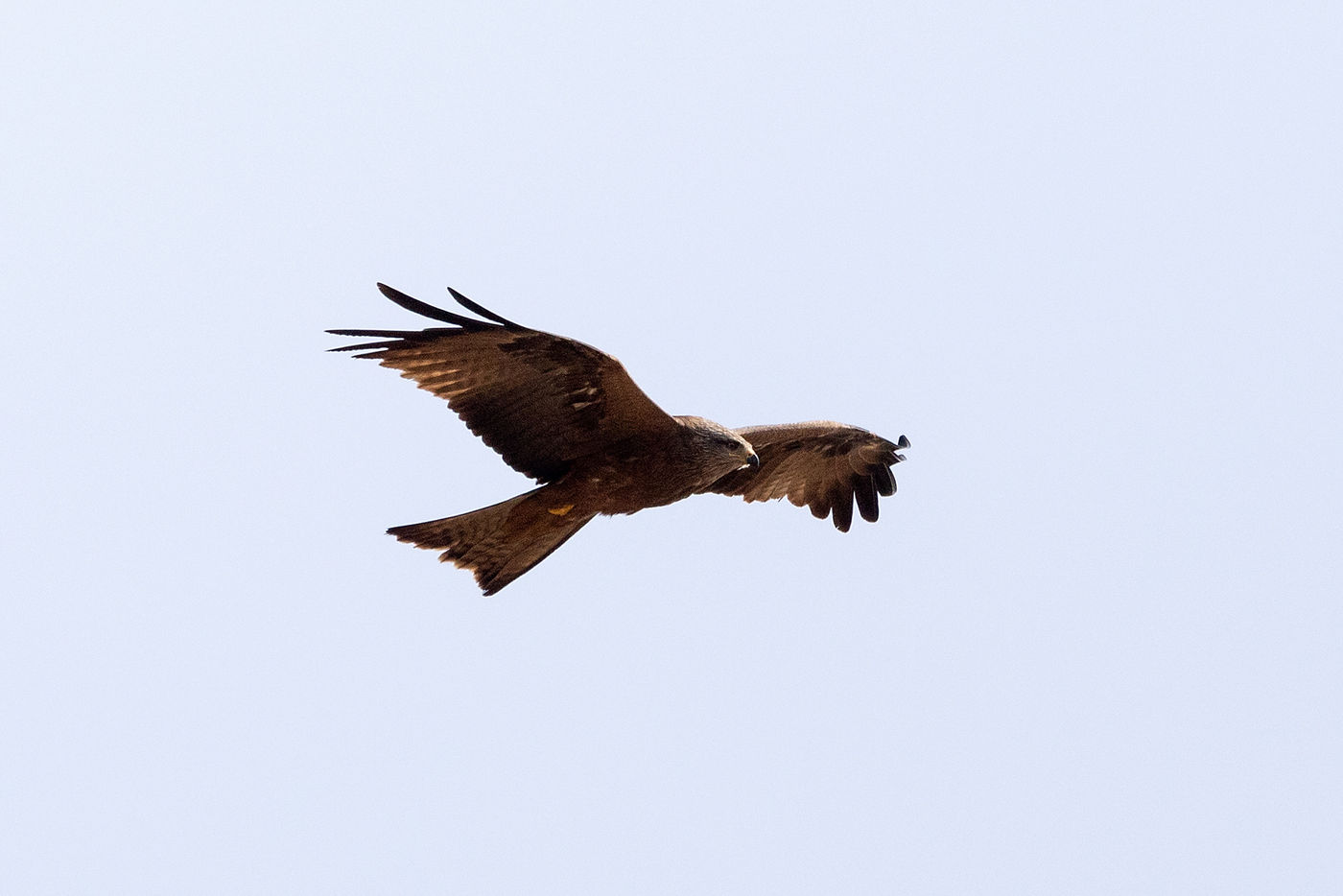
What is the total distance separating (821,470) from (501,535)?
2.77 meters

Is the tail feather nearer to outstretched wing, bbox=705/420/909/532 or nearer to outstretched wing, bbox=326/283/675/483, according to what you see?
outstretched wing, bbox=326/283/675/483

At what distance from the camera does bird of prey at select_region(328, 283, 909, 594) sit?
762cm

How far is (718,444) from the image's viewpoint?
8.33 metres

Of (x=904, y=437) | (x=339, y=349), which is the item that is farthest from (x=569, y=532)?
(x=904, y=437)

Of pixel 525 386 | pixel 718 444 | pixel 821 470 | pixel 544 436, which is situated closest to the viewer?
pixel 525 386

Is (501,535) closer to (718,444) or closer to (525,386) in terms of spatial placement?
(525,386)

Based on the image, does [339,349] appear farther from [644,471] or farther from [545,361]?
[644,471]

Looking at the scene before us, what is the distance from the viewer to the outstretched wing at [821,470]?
32.2 ft

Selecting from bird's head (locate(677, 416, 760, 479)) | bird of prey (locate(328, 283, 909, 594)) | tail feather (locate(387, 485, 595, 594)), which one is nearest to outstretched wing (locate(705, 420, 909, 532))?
bird's head (locate(677, 416, 760, 479))

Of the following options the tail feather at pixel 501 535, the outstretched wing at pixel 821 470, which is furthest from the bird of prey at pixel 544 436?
the outstretched wing at pixel 821 470

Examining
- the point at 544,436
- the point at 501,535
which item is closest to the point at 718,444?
the point at 544,436

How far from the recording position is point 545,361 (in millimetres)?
7758

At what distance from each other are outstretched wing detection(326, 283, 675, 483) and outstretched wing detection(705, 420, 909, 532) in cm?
172

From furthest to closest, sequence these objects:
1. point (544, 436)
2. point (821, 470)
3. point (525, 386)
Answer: point (821, 470) < point (544, 436) < point (525, 386)
